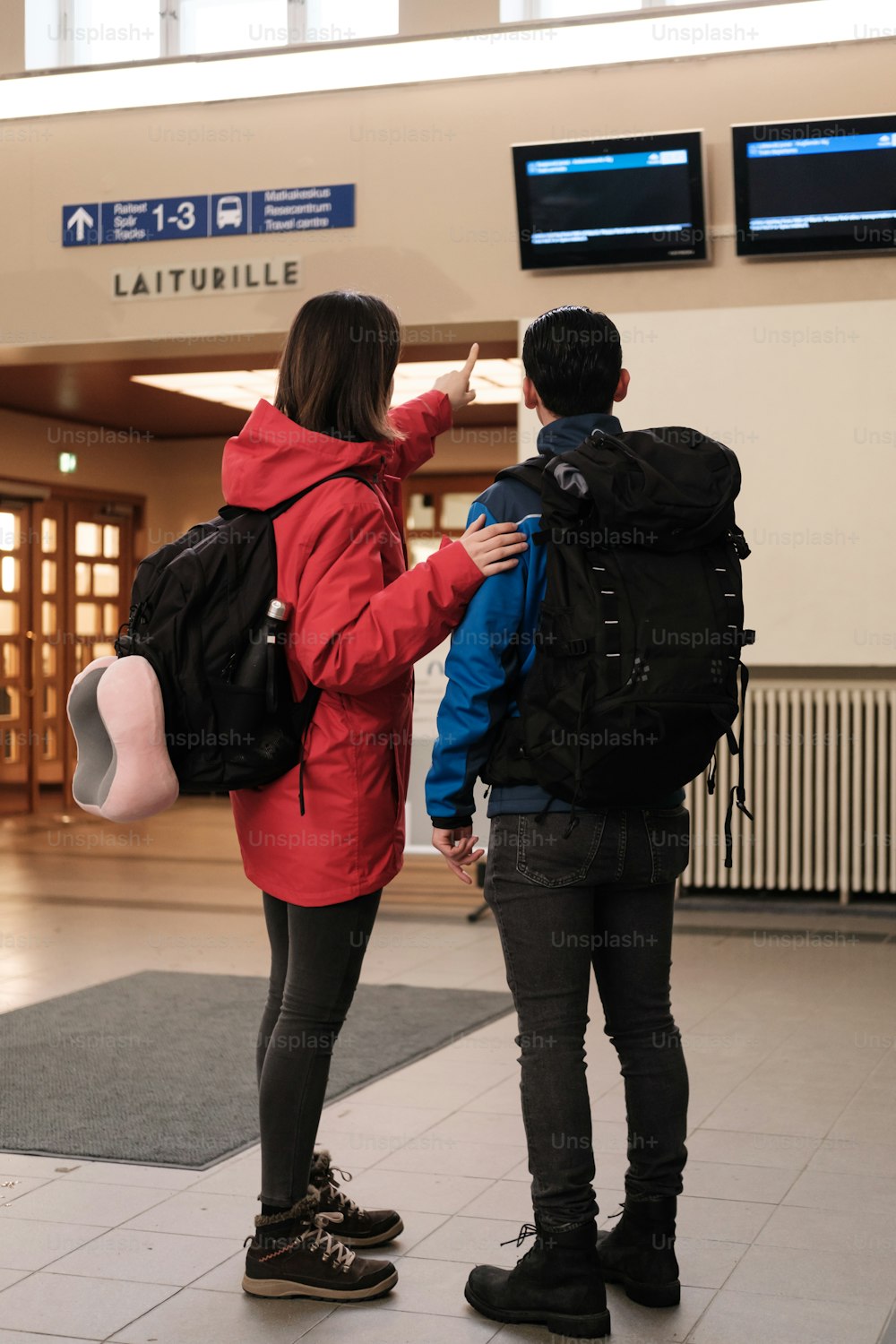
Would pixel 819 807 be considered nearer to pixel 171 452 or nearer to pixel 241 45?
pixel 241 45

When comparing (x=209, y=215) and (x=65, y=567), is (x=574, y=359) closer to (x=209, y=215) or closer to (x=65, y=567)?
(x=209, y=215)

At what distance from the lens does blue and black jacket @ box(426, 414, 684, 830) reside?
7.32ft

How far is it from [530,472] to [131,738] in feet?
2.42

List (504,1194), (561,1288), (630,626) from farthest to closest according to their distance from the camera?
(504,1194)
(561,1288)
(630,626)

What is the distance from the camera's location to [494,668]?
2.22 metres

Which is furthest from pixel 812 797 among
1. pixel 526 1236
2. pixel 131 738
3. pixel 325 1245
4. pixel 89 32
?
pixel 89 32

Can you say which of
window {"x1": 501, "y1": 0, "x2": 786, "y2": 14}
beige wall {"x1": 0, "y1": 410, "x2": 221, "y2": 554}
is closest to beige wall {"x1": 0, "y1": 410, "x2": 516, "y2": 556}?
beige wall {"x1": 0, "y1": 410, "x2": 221, "y2": 554}

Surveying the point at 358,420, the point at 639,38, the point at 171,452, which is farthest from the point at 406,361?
the point at 358,420

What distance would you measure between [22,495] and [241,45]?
4.53 m

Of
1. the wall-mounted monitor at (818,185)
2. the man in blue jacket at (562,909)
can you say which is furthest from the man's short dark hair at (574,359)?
the wall-mounted monitor at (818,185)

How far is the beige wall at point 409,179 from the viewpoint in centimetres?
612

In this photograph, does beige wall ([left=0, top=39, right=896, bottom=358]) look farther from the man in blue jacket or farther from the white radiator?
the man in blue jacket

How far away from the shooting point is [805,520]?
6176 mm

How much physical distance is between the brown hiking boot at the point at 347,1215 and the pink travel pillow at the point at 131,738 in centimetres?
78
